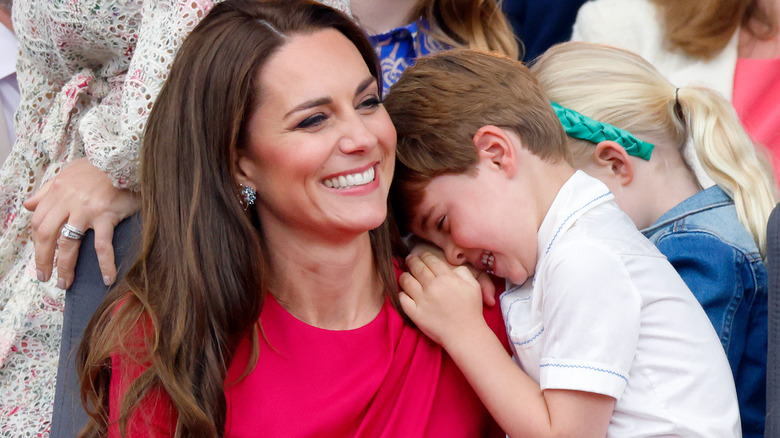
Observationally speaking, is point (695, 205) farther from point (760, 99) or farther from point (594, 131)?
point (760, 99)

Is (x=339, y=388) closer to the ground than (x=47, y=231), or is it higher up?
closer to the ground

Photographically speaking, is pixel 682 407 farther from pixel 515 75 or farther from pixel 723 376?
pixel 515 75

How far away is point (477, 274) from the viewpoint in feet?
5.71

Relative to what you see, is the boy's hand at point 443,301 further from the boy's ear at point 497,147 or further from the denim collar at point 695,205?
the denim collar at point 695,205

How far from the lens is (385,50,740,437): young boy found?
1415 millimetres

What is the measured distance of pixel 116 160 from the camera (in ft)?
5.80

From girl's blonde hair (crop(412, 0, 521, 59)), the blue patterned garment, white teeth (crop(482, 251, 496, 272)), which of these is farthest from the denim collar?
the blue patterned garment

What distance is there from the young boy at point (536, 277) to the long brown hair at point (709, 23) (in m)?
0.84

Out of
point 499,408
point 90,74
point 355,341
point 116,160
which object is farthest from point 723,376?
point 90,74

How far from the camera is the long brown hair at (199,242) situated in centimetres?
149

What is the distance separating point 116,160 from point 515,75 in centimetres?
88

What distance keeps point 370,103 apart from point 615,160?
636 millimetres

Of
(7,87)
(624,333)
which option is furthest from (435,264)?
(7,87)

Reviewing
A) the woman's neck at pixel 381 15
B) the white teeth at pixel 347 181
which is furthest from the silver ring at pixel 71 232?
the woman's neck at pixel 381 15
